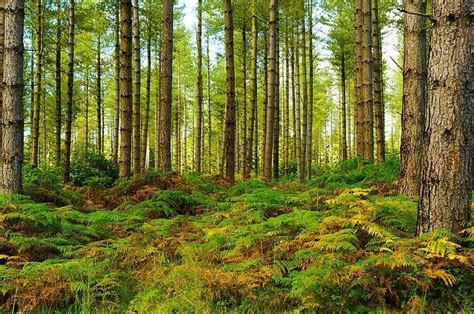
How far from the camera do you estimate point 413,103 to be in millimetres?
6242

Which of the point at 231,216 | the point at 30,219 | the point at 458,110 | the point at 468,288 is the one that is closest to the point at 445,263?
the point at 468,288

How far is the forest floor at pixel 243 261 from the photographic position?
3588 millimetres

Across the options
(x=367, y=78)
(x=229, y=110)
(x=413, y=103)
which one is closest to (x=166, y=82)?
(x=229, y=110)

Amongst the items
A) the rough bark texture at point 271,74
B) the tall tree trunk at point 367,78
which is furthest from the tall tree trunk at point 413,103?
the rough bark texture at point 271,74

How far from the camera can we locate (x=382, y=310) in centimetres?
340

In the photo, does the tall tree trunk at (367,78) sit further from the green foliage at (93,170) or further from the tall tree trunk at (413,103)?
the green foliage at (93,170)

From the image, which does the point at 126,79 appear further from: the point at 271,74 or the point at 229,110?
the point at 271,74

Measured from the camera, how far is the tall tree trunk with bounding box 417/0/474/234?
400 centimetres

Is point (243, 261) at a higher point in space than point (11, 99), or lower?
lower

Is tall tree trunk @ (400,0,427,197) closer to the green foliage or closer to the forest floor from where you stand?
the forest floor

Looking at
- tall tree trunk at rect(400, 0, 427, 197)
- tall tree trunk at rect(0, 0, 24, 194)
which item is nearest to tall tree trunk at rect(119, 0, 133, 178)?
tall tree trunk at rect(0, 0, 24, 194)

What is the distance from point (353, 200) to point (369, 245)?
1.49m

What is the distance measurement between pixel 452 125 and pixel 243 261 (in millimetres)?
2481

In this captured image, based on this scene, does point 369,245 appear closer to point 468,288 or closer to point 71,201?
point 468,288
